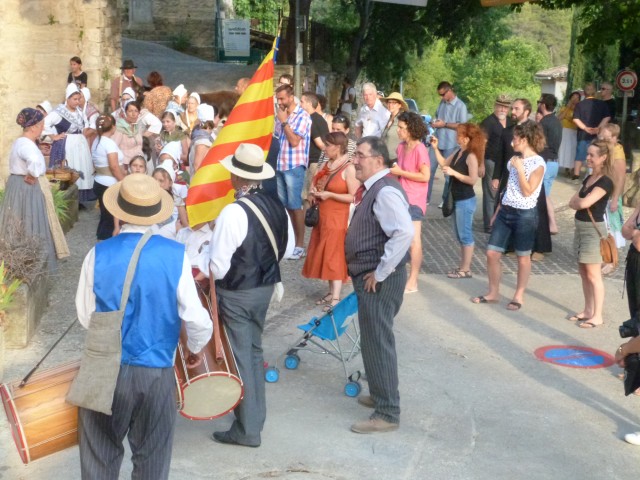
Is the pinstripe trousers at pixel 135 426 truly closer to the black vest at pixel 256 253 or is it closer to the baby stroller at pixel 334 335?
the black vest at pixel 256 253

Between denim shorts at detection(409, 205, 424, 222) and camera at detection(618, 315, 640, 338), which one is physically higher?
denim shorts at detection(409, 205, 424, 222)

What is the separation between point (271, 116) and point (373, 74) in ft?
77.5

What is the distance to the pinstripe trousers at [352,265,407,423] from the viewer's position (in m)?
6.33

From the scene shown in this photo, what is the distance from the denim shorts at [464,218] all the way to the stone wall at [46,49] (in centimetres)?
822

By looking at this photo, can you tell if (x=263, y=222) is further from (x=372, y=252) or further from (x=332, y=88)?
(x=332, y=88)

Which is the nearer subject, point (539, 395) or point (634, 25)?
point (539, 395)

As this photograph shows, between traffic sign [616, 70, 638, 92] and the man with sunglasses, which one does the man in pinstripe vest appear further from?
traffic sign [616, 70, 638, 92]

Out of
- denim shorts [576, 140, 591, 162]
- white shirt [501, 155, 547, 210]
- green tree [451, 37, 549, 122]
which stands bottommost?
green tree [451, 37, 549, 122]

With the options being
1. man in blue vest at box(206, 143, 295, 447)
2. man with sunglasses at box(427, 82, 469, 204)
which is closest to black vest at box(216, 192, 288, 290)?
man in blue vest at box(206, 143, 295, 447)

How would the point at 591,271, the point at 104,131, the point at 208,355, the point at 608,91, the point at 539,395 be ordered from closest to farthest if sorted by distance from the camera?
1. the point at 208,355
2. the point at 539,395
3. the point at 591,271
4. the point at 104,131
5. the point at 608,91

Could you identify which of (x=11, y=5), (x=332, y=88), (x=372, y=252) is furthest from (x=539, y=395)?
(x=332, y=88)

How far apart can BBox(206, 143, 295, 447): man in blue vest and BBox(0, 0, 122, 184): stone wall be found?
1039 centimetres

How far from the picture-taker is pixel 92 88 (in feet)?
57.9

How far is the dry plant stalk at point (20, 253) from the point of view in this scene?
8164 mm
